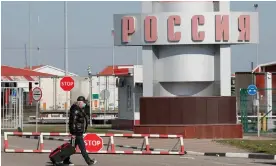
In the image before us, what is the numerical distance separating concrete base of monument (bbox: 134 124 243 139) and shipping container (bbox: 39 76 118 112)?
23.1 metres

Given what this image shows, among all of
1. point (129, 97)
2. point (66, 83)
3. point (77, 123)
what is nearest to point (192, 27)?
point (66, 83)

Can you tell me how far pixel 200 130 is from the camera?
29.1m

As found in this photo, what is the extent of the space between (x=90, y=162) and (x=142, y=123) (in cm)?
1266

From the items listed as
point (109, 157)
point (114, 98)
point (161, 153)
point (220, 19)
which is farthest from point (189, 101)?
point (114, 98)

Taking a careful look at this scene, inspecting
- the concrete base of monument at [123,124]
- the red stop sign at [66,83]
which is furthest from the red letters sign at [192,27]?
the concrete base of monument at [123,124]

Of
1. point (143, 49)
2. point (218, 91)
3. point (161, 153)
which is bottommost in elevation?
point (161, 153)

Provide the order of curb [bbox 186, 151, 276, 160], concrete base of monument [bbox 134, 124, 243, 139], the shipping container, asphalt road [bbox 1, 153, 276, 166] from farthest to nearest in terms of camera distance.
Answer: the shipping container → concrete base of monument [bbox 134, 124, 243, 139] → curb [bbox 186, 151, 276, 160] → asphalt road [bbox 1, 153, 276, 166]

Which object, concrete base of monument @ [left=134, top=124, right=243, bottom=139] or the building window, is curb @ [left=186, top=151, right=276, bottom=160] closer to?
concrete base of monument @ [left=134, top=124, right=243, bottom=139]

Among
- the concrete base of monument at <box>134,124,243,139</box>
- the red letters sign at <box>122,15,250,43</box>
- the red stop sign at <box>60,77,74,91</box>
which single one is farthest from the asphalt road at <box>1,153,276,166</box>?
the red stop sign at <box>60,77,74,91</box>

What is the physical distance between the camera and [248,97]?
3791 cm

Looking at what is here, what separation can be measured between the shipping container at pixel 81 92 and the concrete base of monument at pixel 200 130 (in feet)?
75.6

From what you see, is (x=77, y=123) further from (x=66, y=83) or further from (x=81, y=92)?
(x=81, y=92)

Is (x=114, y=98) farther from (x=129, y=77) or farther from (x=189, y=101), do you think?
(x=189, y=101)

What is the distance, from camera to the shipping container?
52.8 meters
